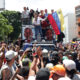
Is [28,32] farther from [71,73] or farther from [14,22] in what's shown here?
[14,22]

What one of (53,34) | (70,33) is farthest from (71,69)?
(70,33)

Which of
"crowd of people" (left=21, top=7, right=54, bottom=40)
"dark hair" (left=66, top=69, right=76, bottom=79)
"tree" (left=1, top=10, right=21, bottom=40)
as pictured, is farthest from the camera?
"tree" (left=1, top=10, right=21, bottom=40)

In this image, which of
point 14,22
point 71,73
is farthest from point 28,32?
point 14,22

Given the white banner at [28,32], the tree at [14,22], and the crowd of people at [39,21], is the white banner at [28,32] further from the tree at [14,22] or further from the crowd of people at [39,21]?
the tree at [14,22]

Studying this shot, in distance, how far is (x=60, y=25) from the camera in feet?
76.1

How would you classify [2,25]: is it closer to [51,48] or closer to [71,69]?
[51,48]

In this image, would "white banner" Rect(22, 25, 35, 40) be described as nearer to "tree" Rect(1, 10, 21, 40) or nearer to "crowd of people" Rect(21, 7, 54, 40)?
"crowd of people" Rect(21, 7, 54, 40)

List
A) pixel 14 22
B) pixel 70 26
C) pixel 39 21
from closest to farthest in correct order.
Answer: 1. pixel 39 21
2. pixel 14 22
3. pixel 70 26

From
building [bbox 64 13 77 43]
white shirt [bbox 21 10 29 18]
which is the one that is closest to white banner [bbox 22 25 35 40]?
white shirt [bbox 21 10 29 18]

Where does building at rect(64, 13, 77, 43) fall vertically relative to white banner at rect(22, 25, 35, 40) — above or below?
above

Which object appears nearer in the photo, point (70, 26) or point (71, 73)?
point (71, 73)

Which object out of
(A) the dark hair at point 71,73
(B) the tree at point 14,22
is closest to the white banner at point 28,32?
(A) the dark hair at point 71,73

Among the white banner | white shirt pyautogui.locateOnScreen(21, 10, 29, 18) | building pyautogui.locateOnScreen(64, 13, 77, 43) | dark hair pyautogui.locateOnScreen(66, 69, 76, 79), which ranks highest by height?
building pyautogui.locateOnScreen(64, 13, 77, 43)

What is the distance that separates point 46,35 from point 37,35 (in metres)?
1.21
